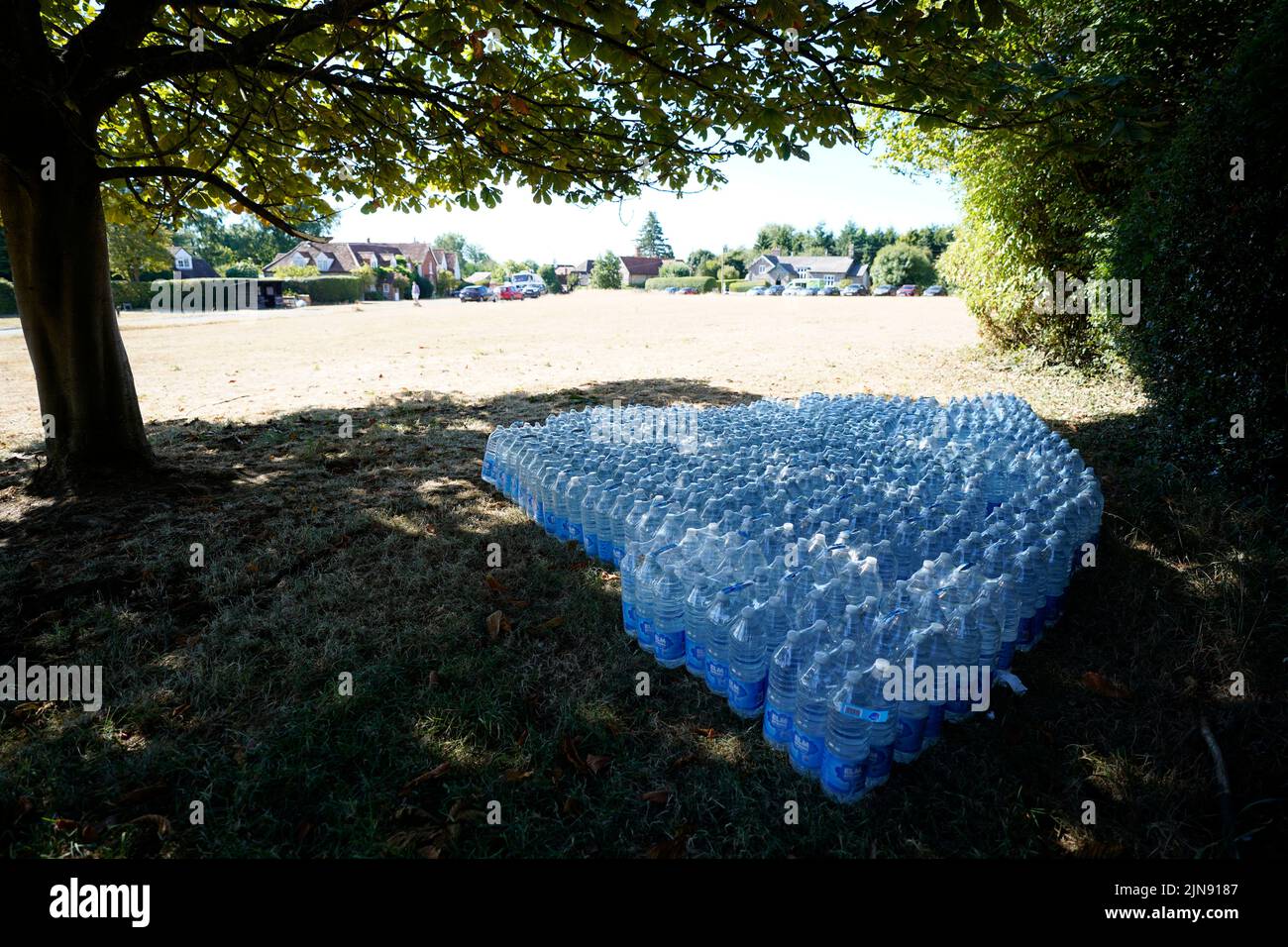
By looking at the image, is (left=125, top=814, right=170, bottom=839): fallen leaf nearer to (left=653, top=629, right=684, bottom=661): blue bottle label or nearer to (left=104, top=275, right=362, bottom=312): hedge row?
(left=653, top=629, right=684, bottom=661): blue bottle label

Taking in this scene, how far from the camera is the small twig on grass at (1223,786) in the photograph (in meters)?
2.31

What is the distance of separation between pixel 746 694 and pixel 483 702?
4.41ft

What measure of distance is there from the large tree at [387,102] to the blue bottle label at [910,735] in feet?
14.0

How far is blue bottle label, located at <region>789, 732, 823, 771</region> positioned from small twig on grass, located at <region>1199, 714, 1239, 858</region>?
149 centimetres

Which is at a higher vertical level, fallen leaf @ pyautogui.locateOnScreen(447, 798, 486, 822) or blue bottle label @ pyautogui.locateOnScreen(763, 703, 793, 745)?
blue bottle label @ pyautogui.locateOnScreen(763, 703, 793, 745)

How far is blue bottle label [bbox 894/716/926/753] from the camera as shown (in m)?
2.63

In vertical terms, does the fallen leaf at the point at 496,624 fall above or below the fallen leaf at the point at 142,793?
above

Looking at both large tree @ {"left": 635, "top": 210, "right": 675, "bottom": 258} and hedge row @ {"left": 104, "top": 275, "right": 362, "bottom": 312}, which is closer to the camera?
hedge row @ {"left": 104, "top": 275, "right": 362, "bottom": 312}

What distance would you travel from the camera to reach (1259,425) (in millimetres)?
4648

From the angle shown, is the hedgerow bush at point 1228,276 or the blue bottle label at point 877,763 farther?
the hedgerow bush at point 1228,276

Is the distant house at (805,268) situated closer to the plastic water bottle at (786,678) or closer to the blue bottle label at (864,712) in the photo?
the plastic water bottle at (786,678)

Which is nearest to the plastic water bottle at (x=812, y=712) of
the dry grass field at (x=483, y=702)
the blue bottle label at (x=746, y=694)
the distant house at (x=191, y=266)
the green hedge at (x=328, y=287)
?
the dry grass field at (x=483, y=702)

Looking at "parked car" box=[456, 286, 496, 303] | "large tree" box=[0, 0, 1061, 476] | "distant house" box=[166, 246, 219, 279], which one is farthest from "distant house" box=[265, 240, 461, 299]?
"large tree" box=[0, 0, 1061, 476]
